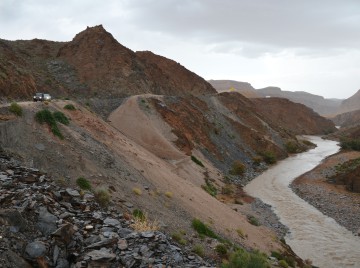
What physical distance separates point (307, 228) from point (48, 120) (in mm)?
21229

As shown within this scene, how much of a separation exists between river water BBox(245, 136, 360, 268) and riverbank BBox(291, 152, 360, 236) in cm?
78

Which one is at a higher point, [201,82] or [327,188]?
[201,82]

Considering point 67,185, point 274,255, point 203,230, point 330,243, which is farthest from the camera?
point 330,243

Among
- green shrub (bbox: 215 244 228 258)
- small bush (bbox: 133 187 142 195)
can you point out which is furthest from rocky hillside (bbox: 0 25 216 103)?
green shrub (bbox: 215 244 228 258)

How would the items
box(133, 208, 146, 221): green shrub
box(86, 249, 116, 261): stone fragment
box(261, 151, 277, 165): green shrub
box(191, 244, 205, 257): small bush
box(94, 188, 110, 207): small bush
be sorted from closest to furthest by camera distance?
1. box(86, 249, 116, 261): stone fragment
2. box(191, 244, 205, 257): small bush
3. box(94, 188, 110, 207): small bush
4. box(133, 208, 146, 221): green shrub
5. box(261, 151, 277, 165): green shrub

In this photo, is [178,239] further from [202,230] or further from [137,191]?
[137,191]

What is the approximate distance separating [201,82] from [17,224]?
77.0m

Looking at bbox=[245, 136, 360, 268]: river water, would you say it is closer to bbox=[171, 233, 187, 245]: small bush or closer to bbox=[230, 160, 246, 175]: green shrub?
bbox=[230, 160, 246, 175]: green shrub

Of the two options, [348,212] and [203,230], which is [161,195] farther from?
[348,212]

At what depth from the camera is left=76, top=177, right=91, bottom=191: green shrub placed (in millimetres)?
16453

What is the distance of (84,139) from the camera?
75.8 feet

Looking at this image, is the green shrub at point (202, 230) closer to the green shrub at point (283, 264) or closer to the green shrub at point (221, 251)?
the green shrub at point (221, 251)

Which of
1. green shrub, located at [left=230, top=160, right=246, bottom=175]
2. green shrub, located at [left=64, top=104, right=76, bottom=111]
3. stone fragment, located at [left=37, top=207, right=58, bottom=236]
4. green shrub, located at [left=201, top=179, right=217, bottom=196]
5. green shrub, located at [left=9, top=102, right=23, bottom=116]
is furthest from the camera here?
green shrub, located at [left=230, top=160, right=246, bottom=175]

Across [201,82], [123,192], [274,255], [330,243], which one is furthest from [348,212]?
[201,82]
